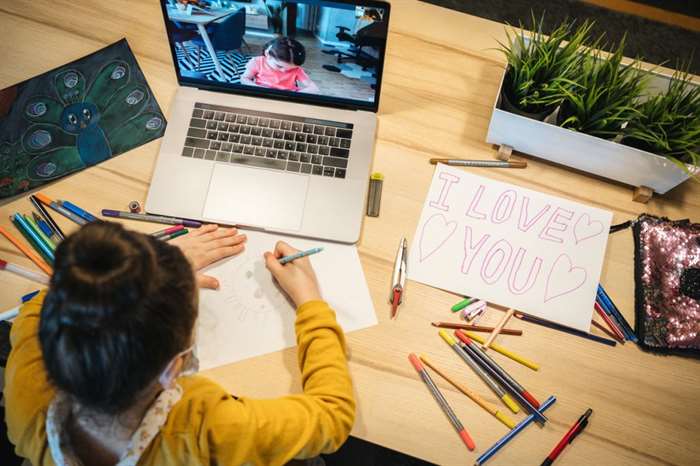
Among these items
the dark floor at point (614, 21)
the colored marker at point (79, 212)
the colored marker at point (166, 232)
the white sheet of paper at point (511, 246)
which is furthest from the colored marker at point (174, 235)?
the dark floor at point (614, 21)

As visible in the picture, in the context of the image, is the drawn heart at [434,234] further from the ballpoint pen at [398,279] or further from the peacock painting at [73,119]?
the peacock painting at [73,119]

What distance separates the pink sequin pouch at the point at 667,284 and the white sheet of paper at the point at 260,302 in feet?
1.50

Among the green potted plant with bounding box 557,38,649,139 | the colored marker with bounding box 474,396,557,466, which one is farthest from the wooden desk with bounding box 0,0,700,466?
the green potted plant with bounding box 557,38,649,139

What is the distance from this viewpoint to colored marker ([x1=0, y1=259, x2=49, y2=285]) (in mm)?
807

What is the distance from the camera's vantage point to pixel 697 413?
0.80m

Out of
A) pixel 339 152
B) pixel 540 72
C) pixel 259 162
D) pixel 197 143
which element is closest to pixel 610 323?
pixel 540 72

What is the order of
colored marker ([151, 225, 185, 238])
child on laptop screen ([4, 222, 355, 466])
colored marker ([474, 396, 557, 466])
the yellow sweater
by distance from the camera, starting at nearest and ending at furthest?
child on laptop screen ([4, 222, 355, 466]) → the yellow sweater → colored marker ([474, 396, 557, 466]) → colored marker ([151, 225, 185, 238])

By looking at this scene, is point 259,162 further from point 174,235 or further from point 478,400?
point 478,400

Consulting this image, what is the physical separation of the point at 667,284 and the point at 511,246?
0.27 meters

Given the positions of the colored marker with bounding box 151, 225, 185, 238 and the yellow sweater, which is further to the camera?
the colored marker with bounding box 151, 225, 185, 238

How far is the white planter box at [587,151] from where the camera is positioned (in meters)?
0.88

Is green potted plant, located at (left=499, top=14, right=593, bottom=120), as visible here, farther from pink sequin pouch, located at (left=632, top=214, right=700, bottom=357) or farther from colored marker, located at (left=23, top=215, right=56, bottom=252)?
colored marker, located at (left=23, top=215, right=56, bottom=252)

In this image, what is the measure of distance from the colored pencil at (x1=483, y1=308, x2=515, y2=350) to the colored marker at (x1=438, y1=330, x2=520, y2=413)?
0.12 feet

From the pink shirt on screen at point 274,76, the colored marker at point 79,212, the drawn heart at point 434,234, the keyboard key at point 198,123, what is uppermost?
the pink shirt on screen at point 274,76
